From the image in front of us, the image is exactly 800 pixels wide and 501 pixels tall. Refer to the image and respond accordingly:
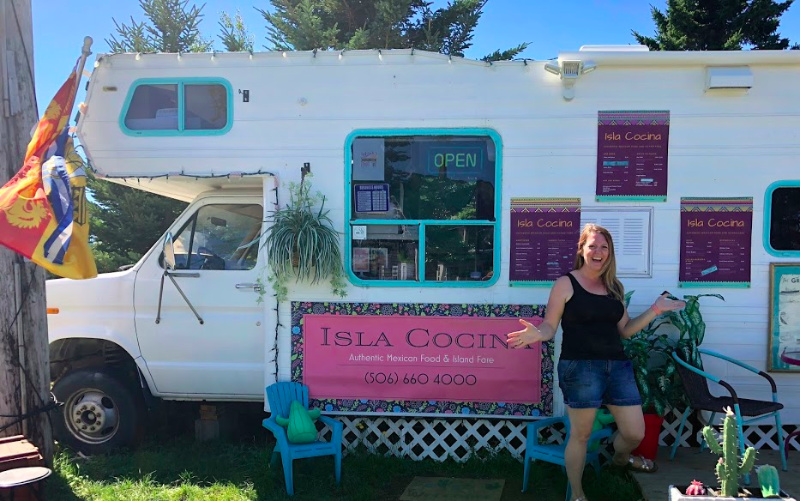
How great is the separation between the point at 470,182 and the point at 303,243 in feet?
4.32

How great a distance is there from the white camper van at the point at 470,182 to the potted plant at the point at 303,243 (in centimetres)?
9

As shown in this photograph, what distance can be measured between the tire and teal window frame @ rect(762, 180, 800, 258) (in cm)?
501

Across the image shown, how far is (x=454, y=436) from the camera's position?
445cm

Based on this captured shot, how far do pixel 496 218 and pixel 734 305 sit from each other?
1.84 m

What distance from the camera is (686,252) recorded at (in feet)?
13.6

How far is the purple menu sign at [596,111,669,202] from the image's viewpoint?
415 cm

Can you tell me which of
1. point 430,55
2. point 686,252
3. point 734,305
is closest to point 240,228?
point 430,55

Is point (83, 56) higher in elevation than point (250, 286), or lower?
higher

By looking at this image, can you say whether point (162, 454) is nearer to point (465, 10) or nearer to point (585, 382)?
point (585, 382)

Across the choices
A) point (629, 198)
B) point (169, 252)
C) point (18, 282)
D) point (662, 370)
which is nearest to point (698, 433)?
point (662, 370)

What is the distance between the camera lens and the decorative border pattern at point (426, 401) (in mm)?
4227

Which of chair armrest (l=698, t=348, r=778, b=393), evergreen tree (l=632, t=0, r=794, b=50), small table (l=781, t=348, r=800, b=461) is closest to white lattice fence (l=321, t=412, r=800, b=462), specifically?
small table (l=781, t=348, r=800, b=461)

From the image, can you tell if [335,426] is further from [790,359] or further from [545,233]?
[790,359]

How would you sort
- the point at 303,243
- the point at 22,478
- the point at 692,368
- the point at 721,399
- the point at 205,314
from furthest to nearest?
the point at 205,314, the point at 303,243, the point at 721,399, the point at 692,368, the point at 22,478
